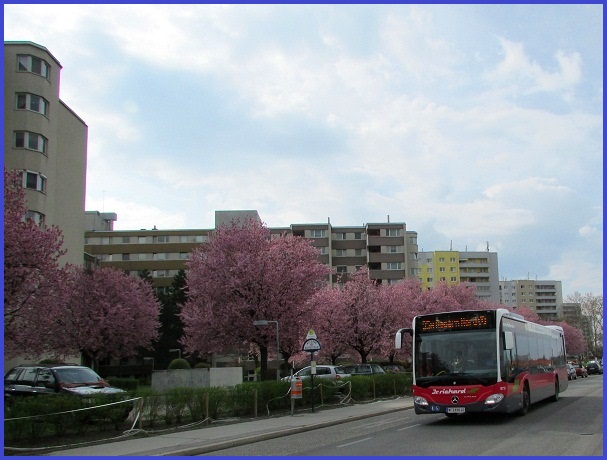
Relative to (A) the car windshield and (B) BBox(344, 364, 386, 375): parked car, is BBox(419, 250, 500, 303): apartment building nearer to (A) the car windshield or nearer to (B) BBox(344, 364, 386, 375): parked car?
(B) BBox(344, 364, 386, 375): parked car

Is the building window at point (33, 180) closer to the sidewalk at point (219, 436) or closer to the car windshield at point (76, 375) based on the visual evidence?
the car windshield at point (76, 375)

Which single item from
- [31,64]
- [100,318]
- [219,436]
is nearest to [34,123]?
[31,64]

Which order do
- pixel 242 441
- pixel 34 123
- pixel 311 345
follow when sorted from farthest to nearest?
pixel 34 123 < pixel 311 345 < pixel 242 441

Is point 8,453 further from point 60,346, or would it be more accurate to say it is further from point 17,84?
point 17,84

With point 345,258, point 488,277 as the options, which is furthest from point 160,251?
point 488,277

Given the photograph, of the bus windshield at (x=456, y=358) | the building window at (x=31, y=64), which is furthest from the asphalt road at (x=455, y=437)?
the building window at (x=31, y=64)

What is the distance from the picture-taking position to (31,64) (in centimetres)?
4053

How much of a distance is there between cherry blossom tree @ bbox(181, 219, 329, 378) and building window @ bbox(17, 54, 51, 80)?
20.5 metres

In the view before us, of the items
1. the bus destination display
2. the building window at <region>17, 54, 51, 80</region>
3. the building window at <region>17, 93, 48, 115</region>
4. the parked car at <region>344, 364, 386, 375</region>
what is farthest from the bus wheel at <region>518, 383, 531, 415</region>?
the building window at <region>17, 54, 51, 80</region>

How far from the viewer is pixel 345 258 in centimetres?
10012

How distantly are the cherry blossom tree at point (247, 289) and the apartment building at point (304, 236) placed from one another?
60.7 metres

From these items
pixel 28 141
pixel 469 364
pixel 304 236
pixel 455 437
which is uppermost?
pixel 304 236

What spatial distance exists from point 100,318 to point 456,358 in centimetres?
2464

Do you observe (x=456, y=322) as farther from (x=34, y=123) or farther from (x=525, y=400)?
(x=34, y=123)
